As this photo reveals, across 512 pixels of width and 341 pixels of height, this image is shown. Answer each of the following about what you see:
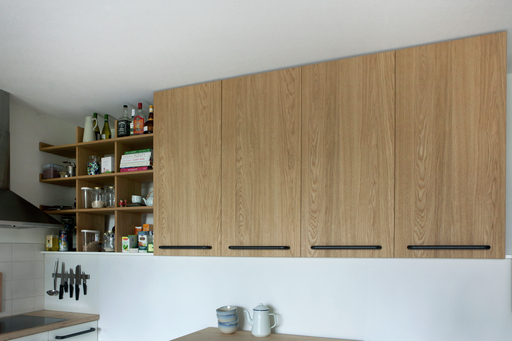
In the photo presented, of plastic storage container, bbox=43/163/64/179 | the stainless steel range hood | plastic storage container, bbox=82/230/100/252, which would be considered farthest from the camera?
plastic storage container, bbox=43/163/64/179

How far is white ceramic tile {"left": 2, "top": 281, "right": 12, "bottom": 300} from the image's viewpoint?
9.19 feet

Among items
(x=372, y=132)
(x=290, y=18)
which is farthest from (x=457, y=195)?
(x=290, y=18)

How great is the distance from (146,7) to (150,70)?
0.69m

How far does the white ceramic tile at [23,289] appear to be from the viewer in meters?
2.87

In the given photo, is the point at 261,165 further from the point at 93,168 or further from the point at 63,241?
the point at 63,241

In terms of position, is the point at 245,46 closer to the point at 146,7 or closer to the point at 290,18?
the point at 290,18

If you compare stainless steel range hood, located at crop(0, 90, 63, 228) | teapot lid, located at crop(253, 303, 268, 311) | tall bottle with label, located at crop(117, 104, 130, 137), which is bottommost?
teapot lid, located at crop(253, 303, 268, 311)

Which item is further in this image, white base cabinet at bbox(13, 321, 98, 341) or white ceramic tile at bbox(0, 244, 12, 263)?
white ceramic tile at bbox(0, 244, 12, 263)

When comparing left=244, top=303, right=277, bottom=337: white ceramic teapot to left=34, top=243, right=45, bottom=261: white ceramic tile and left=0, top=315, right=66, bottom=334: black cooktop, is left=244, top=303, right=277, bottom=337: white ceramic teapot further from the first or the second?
left=34, top=243, right=45, bottom=261: white ceramic tile

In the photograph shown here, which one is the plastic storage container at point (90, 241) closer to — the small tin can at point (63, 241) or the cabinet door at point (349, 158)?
the small tin can at point (63, 241)

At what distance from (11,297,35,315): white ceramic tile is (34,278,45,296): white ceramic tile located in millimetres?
55

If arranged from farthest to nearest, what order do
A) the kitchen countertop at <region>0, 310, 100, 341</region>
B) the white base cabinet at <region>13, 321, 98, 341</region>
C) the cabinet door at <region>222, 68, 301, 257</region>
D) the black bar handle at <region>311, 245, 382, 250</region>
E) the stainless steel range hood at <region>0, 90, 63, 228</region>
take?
the stainless steel range hood at <region>0, 90, 63, 228</region> < the white base cabinet at <region>13, 321, 98, 341</region> < the kitchen countertop at <region>0, 310, 100, 341</region> < the cabinet door at <region>222, 68, 301, 257</region> < the black bar handle at <region>311, 245, 382, 250</region>

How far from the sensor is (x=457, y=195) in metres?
1.89

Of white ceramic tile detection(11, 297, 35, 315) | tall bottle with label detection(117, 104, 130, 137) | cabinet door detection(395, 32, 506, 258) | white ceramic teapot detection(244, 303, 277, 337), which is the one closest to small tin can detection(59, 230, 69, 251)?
white ceramic tile detection(11, 297, 35, 315)
